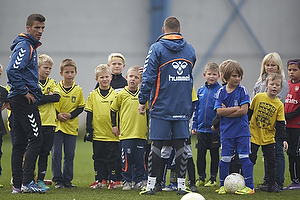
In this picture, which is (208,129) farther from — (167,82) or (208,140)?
(167,82)

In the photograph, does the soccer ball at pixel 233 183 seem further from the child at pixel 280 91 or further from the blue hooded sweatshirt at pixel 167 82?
the blue hooded sweatshirt at pixel 167 82

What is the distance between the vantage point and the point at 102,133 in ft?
22.5

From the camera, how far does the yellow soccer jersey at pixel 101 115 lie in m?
6.86

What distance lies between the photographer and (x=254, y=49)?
19891 millimetres

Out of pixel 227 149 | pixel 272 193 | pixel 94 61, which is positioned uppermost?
pixel 94 61

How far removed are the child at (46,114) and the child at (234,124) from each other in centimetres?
220

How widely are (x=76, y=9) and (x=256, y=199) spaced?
45.4 ft

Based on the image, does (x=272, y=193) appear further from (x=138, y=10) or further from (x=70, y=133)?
(x=138, y=10)

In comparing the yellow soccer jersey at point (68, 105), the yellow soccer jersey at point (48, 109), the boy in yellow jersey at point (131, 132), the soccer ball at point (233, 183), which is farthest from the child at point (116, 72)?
the soccer ball at point (233, 183)

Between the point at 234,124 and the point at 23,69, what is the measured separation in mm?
2590

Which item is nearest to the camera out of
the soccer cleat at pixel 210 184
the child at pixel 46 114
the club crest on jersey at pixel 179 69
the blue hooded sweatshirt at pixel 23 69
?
the blue hooded sweatshirt at pixel 23 69

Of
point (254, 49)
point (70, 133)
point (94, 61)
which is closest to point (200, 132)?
point (70, 133)

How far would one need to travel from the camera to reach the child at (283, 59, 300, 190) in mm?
6688

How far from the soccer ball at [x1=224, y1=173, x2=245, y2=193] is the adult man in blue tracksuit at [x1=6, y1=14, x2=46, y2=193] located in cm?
217
